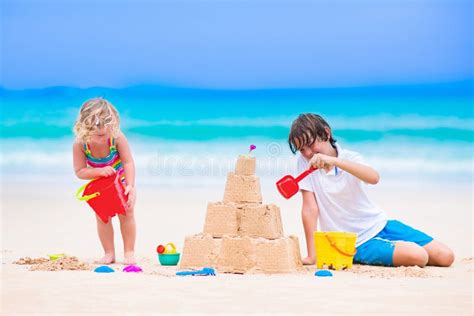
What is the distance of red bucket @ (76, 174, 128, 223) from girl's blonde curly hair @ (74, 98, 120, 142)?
27 cm

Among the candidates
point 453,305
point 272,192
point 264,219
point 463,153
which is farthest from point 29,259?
point 463,153

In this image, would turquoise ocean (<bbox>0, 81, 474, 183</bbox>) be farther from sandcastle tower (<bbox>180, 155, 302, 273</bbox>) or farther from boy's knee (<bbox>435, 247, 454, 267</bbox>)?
sandcastle tower (<bbox>180, 155, 302, 273</bbox>)

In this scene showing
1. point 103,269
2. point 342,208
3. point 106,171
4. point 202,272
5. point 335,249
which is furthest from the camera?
point 342,208

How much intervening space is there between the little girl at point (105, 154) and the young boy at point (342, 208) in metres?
1.03

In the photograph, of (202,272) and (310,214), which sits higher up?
(310,214)

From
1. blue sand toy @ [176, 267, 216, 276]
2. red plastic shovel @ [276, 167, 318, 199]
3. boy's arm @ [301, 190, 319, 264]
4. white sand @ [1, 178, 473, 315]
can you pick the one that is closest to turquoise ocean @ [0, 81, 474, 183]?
white sand @ [1, 178, 473, 315]

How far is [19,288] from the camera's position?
3.82 meters

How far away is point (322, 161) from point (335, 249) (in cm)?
51

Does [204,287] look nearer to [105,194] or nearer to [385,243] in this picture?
[105,194]

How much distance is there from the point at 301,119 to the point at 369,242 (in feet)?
2.81

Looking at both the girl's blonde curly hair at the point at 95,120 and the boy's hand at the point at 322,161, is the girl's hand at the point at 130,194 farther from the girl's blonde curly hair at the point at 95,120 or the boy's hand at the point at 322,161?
the boy's hand at the point at 322,161

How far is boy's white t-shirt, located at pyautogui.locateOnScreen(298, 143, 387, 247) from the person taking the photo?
16.3 feet

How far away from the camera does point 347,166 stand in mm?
4656

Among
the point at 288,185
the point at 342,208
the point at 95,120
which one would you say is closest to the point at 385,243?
the point at 342,208
